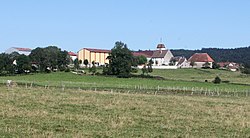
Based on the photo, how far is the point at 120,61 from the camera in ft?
407

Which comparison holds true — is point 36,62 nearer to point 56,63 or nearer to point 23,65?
point 56,63

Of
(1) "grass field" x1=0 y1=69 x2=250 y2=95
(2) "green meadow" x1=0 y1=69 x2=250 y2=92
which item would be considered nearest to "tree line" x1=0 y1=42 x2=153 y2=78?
(2) "green meadow" x1=0 y1=69 x2=250 y2=92

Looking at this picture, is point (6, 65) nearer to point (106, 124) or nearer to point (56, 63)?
point (56, 63)

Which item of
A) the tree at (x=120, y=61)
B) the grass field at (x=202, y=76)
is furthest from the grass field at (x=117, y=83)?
the tree at (x=120, y=61)

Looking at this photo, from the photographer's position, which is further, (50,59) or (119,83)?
(50,59)

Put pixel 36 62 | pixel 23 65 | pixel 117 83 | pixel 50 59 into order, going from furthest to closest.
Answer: pixel 36 62 → pixel 50 59 → pixel 23 65 → pixel 117 83

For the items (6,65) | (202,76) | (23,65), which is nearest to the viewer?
(23,65)

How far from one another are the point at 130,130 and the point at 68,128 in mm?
2370

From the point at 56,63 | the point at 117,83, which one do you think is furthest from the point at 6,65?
the point at 117,83

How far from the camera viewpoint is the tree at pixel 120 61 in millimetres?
121194

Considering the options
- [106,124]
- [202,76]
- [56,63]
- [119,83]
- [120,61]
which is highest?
[120,61]

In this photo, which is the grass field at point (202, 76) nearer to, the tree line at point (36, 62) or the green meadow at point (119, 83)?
the green meadow at point (119, 83)

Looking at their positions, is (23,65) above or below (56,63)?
below

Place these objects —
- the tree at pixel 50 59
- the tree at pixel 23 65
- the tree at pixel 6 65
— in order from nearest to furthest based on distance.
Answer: the tree at pixel 6 65, the tree at pixel 23 65, the tree at pixel 50 59
